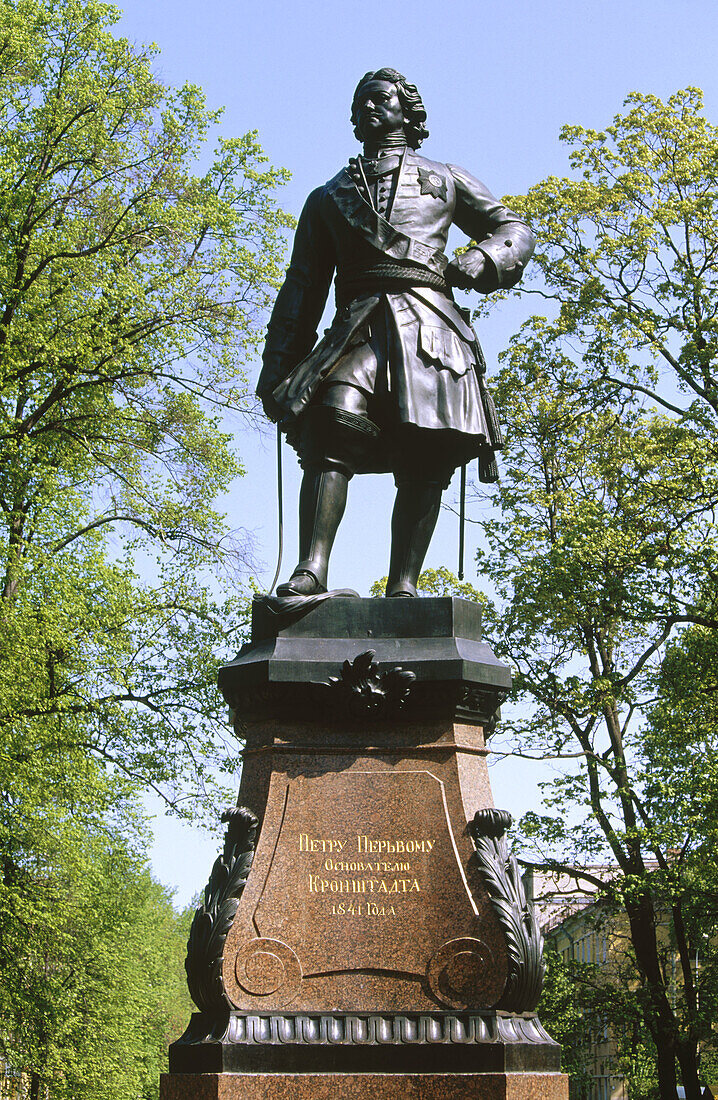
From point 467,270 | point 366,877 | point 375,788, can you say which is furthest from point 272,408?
point 366,877

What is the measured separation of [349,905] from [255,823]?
0.49 metres

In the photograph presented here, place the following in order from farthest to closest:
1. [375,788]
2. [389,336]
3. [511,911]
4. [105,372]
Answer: [105,372]
[389,336]
[375,788]
[511,911]

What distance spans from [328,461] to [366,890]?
Result: 1998mm

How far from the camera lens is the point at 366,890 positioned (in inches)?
217

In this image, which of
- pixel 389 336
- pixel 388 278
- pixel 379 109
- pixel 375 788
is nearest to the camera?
pixel 375 788

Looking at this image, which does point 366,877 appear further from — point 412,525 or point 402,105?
point 402,105

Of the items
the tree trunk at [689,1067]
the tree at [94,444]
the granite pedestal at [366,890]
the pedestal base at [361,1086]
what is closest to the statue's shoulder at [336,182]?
the granite pedestal at [366,890]

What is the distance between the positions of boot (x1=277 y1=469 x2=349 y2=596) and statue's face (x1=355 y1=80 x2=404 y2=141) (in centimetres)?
182

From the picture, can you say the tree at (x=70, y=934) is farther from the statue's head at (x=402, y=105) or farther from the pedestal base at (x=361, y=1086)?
the pedestal base at (x=361, y=1086)

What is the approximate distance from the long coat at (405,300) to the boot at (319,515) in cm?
30

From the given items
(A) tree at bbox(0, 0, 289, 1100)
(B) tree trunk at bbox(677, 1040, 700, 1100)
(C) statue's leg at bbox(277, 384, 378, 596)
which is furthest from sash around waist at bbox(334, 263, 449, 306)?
(B) tree trunk at bbox(677, 1040, 700, 1100)

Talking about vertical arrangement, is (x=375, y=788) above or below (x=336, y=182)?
below

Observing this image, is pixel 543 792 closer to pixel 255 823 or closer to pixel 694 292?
pixel 694 292

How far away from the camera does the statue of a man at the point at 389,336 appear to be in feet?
21.3
